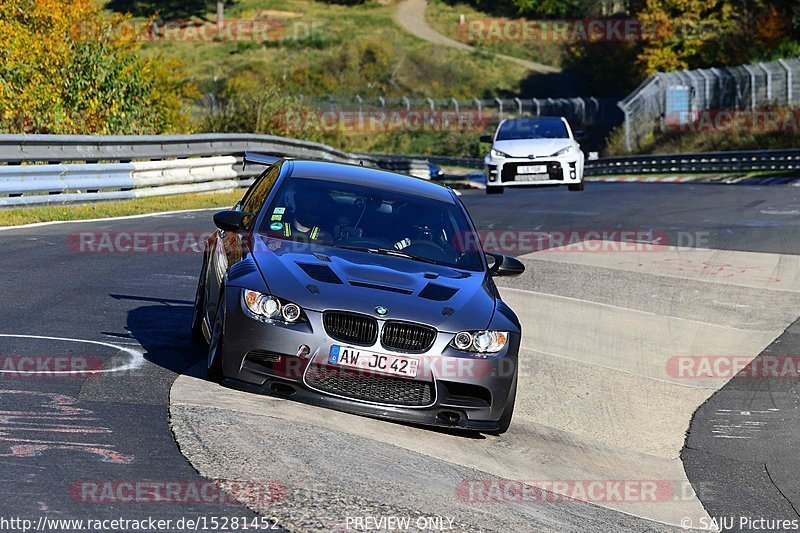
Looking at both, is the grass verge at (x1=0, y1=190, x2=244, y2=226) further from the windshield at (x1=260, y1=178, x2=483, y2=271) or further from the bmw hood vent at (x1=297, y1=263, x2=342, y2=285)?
the bmw hood vent at (x1=297, y1=263, x2=342, y2=285)

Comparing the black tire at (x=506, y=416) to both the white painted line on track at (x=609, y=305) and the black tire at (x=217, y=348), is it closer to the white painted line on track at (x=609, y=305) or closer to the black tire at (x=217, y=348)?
the black tire at (x=217, y=348)

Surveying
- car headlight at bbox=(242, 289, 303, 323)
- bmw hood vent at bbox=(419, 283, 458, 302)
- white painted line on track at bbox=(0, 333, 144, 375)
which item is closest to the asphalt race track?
white painted line on track at bbox=(0, 333, 144, 375)

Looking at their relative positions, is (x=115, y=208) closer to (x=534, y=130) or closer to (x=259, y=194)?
(x=259, y=194)

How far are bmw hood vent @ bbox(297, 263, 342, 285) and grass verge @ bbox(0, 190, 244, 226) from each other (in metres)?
9.28

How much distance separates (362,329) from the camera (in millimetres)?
7145

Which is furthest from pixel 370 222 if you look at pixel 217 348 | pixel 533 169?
pixel 533 169

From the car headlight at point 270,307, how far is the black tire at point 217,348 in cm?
24

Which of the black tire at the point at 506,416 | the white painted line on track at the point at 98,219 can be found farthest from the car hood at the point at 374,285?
the white painted line on track at the point at 98,219

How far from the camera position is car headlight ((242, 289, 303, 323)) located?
718 centimetres

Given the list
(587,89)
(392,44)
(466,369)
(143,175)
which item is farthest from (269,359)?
(392,44)

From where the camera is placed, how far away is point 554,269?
47.6 feet

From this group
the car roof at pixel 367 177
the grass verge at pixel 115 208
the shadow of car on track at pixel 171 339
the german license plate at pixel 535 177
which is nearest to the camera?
the shadow of car on track at pixel 171 339

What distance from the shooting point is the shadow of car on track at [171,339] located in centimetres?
776

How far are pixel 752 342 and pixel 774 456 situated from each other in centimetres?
338
